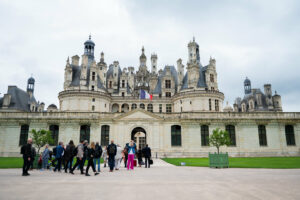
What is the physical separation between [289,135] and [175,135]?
2031 cm

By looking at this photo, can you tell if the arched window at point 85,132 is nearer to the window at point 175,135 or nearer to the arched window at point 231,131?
the window at point 175,135

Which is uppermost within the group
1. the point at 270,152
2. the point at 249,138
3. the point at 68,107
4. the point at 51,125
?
the point at 68,107

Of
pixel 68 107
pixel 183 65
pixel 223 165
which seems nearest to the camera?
pixel 223 165

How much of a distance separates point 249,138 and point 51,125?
1359 inches

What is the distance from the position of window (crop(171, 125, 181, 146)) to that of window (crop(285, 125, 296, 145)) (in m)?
19.0

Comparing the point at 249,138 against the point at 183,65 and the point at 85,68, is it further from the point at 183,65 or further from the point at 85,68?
the point at 85,68

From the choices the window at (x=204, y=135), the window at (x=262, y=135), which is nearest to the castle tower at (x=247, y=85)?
the window at (x=262, y=135)

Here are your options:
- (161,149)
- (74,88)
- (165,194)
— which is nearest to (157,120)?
(161,149)

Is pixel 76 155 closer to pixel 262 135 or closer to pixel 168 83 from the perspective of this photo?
pixel 262 135

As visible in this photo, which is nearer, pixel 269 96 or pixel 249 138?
pixel 249 138

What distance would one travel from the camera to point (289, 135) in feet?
119

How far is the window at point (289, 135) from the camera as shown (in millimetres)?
35812

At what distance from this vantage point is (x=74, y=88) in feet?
147

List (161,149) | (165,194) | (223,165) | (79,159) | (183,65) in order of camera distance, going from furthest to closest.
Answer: (183,65) → (161,149) → (223,165) → (79,159) → (165,194)
